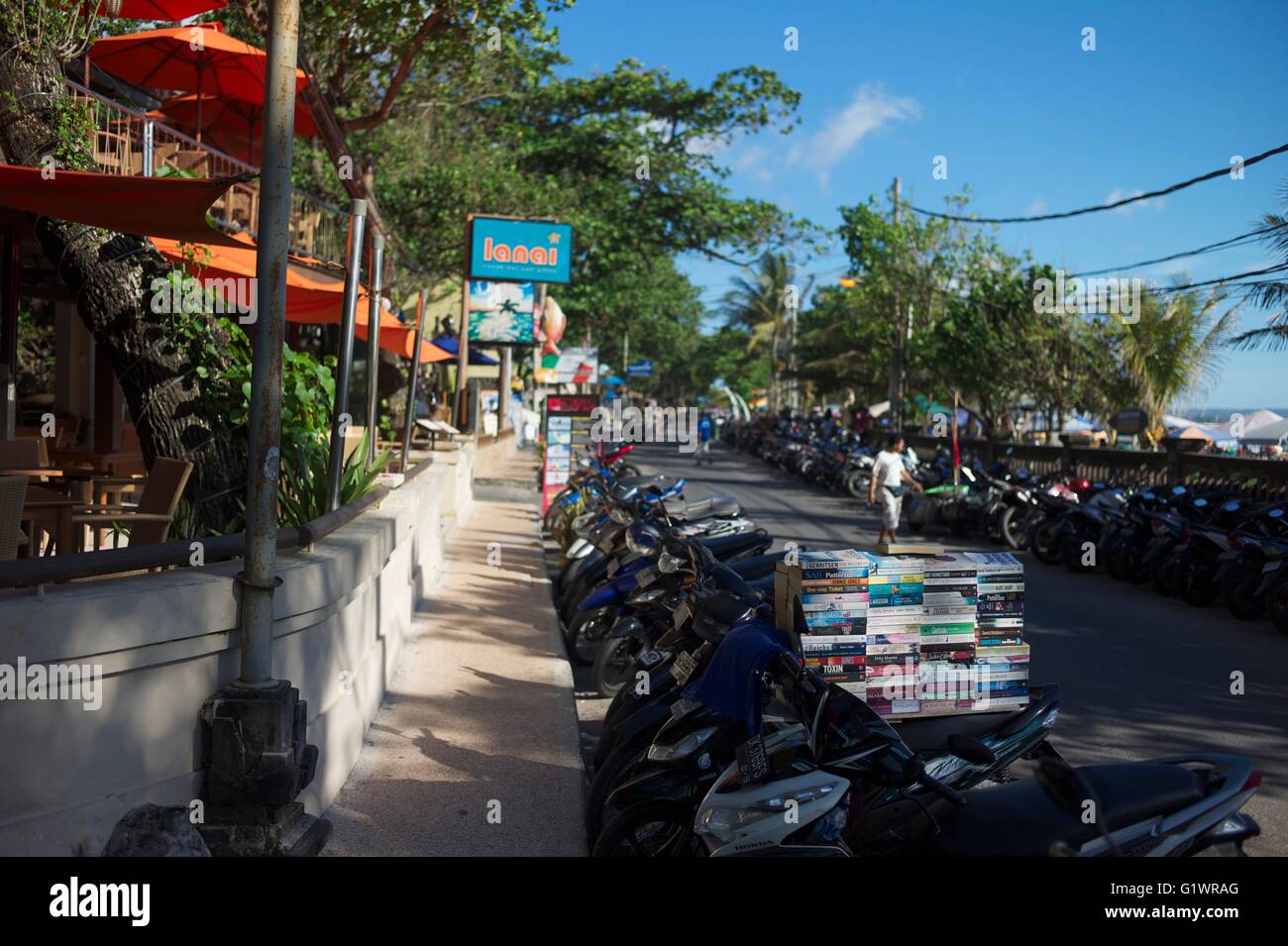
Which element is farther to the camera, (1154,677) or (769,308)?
(769,308)

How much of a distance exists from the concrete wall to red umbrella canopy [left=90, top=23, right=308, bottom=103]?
8.26 metres

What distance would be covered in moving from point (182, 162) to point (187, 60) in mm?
1105

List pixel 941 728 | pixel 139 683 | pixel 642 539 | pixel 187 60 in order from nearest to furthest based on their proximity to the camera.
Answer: pixel 139 683 < pixel 941 728 < pixel 642 539 < pixel 187 60

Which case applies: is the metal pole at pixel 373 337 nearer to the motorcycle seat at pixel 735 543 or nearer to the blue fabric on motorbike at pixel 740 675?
the motorcycle seat at pixel 735 543

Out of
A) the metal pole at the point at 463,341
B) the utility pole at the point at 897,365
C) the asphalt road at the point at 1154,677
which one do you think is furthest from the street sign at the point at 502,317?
the utility pole at the point at 897,365

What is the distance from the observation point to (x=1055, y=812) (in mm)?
3438

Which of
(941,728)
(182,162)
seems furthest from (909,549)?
(182,162)

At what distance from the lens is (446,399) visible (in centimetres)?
3316

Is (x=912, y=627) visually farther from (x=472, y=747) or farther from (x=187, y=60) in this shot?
(x=187, y=60)

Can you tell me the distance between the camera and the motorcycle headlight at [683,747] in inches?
168

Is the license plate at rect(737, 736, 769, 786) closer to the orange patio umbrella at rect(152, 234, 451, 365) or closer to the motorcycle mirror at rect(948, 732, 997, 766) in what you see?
the motorcycle mirror at rect(948, 732, 997, 766)

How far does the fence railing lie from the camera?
Result: 14672mm
